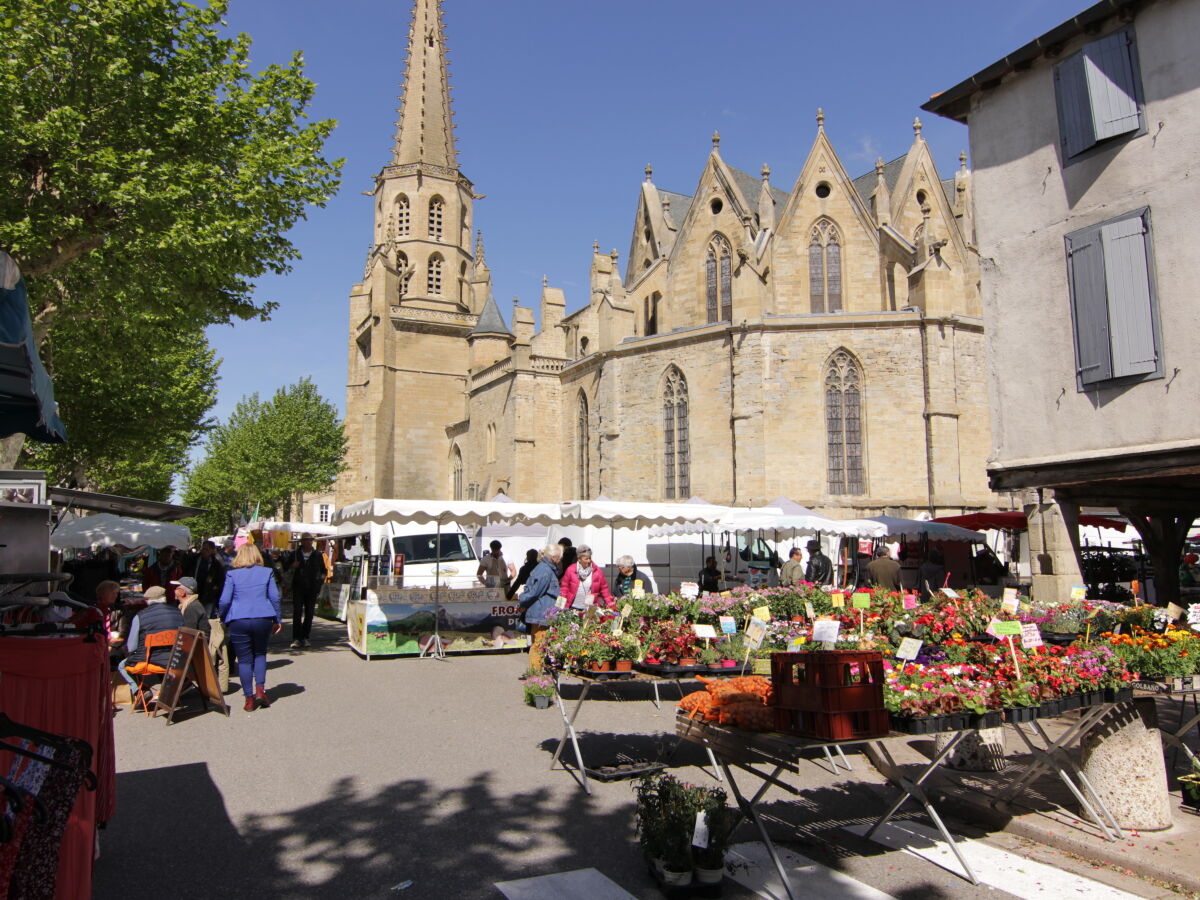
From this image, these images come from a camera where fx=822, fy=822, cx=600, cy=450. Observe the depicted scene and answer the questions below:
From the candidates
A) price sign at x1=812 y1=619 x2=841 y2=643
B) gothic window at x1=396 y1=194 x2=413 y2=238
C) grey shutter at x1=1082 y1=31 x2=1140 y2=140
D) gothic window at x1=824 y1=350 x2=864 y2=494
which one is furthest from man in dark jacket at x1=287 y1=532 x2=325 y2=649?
gothic window at x1=396 y1=194 x2=413 y2=238

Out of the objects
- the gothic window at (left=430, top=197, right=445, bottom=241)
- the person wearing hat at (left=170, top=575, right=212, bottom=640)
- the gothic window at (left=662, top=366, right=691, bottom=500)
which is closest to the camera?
the person wearing hat at (left=170, top=575, right=212, bottom=640)

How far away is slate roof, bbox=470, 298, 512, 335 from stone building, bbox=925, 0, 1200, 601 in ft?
98.2

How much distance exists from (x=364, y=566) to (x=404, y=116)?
36067 mm

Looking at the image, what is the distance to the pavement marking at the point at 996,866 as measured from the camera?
3.98 metres

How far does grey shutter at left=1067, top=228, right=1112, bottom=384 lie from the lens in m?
9.43

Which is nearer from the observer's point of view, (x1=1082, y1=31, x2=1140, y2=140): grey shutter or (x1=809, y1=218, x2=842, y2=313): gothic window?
(x1=1082, y1=31, x2=1140, y2=140): grey shutter

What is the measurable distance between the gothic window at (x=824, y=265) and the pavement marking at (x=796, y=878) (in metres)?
26.0

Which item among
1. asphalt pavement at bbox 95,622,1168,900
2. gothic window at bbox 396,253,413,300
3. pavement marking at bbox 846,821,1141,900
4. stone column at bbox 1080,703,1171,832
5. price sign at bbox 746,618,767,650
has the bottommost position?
pavement marking at bbox 846,821,1141,900

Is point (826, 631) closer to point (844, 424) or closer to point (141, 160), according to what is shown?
point (141, 160)

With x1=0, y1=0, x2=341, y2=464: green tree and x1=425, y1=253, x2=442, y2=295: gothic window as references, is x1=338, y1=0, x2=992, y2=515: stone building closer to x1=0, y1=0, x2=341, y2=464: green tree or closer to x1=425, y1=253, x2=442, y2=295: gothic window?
x1=425, y1=253, x2=442, y2=295: gothic window

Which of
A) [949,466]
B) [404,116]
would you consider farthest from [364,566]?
[404,116]

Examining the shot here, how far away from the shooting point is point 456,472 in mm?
41125

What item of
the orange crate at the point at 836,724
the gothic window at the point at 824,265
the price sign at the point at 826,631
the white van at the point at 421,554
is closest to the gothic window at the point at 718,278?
the gothic window at the point at 824,265

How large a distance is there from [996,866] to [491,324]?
37467 mm
